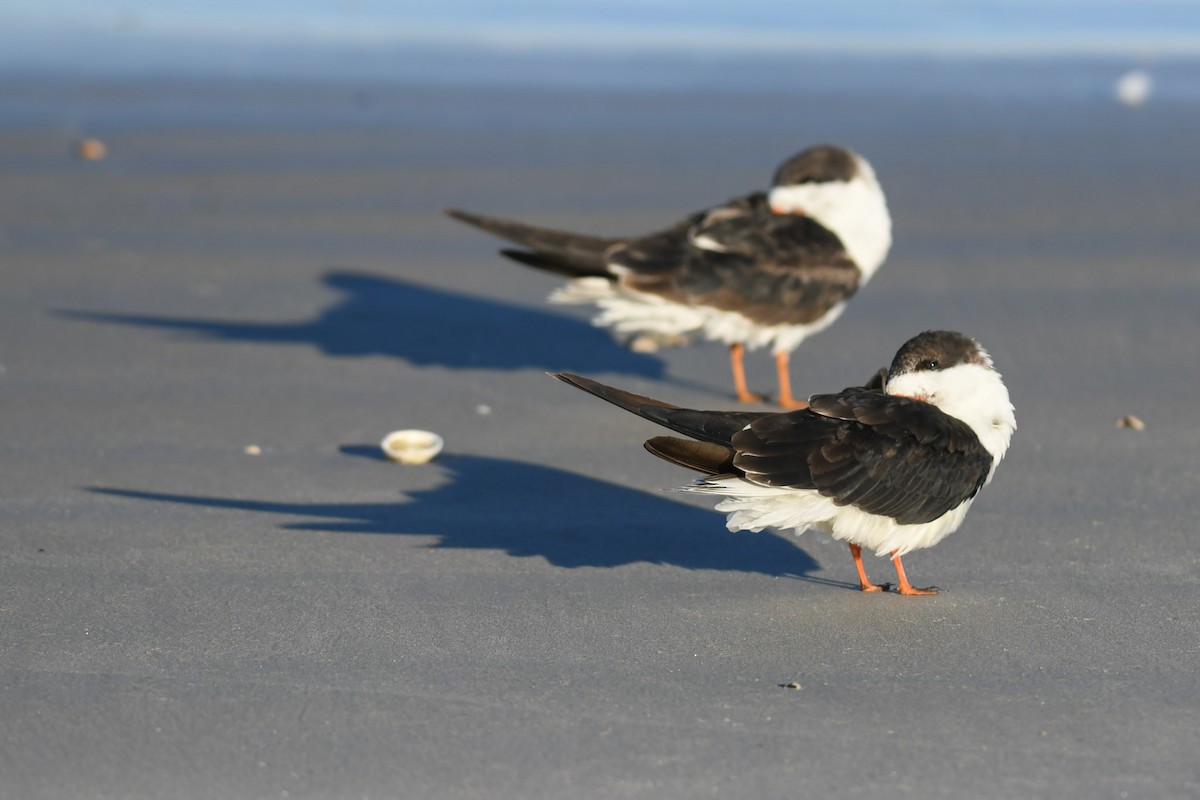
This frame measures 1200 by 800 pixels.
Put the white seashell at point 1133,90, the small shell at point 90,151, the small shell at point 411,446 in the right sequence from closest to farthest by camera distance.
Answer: the small shell at point 411,446
the small shell at point 90,151
the white seashell at point 1133,90

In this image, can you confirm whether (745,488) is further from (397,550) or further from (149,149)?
(149,149)

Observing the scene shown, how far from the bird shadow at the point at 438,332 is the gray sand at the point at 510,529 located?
0.08 feet

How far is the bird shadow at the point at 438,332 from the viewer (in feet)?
21.6

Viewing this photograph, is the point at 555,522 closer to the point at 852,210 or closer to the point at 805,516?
the point at 805,516

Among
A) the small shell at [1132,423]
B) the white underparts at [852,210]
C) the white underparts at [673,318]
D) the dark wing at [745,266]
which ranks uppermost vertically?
the white underparts at [852,210]

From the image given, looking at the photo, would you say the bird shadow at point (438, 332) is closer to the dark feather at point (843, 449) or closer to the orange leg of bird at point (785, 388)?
the orange leg of bird at point (785, 388)

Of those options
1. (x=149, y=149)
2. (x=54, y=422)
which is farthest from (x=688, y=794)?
(x=149, y=149)

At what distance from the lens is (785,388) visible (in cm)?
621

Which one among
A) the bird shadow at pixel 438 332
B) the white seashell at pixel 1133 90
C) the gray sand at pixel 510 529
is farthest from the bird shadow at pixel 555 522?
the white seashell at pixel 1133 90

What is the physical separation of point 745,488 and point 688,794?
108 centimetres

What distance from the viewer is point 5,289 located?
7254mm

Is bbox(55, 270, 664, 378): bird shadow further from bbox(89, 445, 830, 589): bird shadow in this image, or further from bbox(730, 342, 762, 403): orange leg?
bbox(89, 445, 830, 589): bird shadow

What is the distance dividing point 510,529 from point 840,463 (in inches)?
43.2

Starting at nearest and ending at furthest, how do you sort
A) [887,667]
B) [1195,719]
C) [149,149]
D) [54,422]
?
[1195,719]
[887,667]
[54,422]
[149,149]
